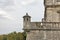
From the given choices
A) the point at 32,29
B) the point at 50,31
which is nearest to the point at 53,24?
the point at 50,31

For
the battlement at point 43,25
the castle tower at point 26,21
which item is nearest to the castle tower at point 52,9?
the battlement at point 43,25

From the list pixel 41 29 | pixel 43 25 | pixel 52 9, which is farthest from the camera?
pixel 52 9

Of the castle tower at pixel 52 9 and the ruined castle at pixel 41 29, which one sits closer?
the ruined castle at pixel 41 29

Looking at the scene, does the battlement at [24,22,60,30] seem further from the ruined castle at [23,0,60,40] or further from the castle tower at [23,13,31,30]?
the castle tower at [23,13,31,30]

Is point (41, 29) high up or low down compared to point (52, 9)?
down

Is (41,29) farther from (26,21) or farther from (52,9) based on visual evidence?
(52,9)

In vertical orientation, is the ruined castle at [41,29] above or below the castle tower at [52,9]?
below

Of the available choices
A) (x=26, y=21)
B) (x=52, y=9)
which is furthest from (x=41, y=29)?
(x=52, y=9)

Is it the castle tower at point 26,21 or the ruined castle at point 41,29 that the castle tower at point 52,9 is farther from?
the castle tower at point 26,21

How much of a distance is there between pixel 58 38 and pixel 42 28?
5.98ft

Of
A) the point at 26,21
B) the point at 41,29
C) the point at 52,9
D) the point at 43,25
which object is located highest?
the point at 52,9

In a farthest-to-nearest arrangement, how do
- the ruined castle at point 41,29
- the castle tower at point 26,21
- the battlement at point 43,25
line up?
the castle tower at point 26,21 < the battlement at point 43,25 < the ruined castle at point 41,29

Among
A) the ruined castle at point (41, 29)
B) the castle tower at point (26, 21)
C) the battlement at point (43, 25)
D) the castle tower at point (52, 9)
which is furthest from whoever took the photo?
the castle tower at point (52, 9)

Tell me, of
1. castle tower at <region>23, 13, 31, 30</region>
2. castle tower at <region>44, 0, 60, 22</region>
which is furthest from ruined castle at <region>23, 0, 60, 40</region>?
castle tower at <region>44, 0, 60, 22</region>
